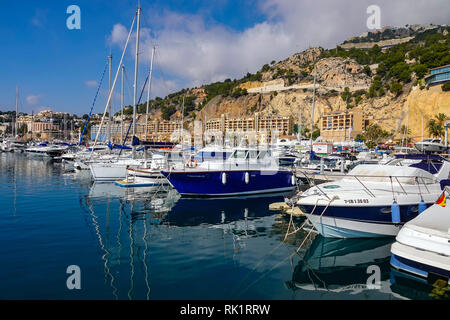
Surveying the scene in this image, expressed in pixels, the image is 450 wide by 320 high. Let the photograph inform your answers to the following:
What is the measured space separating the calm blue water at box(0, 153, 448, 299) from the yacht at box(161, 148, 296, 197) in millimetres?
2403

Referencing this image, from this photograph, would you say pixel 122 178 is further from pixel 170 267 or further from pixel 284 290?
pixel 284 290

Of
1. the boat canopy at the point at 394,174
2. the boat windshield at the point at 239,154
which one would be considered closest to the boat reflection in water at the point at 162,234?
the boat windshield at the point at 239,154

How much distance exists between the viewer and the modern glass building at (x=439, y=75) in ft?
195

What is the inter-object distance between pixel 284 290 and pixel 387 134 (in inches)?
2819

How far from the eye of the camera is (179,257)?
8430 mm

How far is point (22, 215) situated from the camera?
12859 millimetres

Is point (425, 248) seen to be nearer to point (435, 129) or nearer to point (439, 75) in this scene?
point (435, 129)

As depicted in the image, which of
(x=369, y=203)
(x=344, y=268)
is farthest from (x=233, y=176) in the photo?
(x=344, y=268)

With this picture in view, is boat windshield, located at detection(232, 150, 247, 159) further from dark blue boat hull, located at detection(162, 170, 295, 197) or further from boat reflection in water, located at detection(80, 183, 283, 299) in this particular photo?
boat reflection in water, located at detection(80, 183, 283, 299)

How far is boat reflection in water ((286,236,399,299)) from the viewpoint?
678 centimetres

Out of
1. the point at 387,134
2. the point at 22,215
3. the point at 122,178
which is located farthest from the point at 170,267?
the point at 387,134

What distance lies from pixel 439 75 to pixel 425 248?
227ft

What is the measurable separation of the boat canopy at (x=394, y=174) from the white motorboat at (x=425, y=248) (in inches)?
114

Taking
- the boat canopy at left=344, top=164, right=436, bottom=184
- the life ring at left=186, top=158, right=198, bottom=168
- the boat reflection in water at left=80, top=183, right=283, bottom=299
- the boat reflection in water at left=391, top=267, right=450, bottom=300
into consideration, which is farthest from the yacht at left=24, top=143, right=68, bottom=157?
the boat reflection in water at left=391, top=267, right=450, bottom=300
